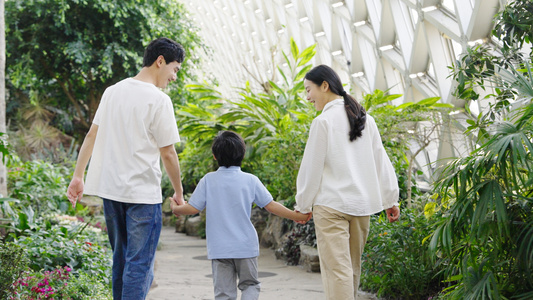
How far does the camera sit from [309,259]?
6805mm

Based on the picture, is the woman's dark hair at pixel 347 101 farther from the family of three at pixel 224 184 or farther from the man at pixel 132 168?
the man at pixel 132 168

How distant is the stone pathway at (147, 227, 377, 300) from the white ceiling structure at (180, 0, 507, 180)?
1963mm

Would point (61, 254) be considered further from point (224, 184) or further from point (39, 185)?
point (39, 185)

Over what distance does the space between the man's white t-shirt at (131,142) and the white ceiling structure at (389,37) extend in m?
2.70

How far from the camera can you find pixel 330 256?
3191 millimetres

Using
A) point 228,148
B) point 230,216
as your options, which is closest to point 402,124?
point 228,148

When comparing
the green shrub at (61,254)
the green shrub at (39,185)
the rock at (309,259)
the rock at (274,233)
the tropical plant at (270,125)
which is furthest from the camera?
the rock at (274,233)

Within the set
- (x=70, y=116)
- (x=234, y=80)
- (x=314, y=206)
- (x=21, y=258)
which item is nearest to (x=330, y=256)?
(x=314, y=206)

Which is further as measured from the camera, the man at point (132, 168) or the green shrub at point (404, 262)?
the green shrub at point (404, 262)

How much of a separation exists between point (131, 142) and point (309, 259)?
154 inches

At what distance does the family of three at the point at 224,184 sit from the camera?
10.6 ft

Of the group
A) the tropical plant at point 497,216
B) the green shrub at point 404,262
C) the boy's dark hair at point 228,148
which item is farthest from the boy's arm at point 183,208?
the green shrub at point 404,262

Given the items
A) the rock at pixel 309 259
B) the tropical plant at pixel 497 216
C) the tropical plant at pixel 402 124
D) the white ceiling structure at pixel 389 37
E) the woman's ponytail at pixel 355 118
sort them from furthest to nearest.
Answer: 1. the white ceiling structure at pixel 389 37
2. the rock at pixel 309 259
3. the tropical plant at pixel 402 124
4. the woman's ponytail at pixel 355 118
5. the tropical plant at pixel 497 216

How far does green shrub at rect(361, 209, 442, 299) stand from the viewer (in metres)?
4.53
